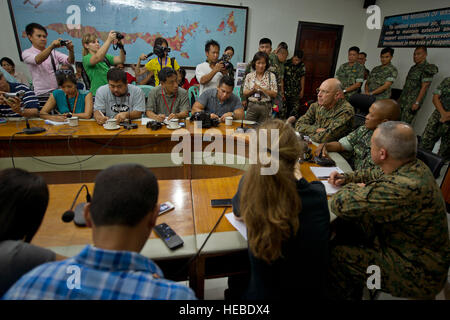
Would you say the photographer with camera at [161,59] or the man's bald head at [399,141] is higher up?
the photographer with camera at [161,59]

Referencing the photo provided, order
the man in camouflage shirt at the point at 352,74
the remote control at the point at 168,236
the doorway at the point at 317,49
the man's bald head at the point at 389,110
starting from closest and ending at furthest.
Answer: the remote control at the point at 168,236
the man's bald head at the point at 389,110
the man in camouflage shirt at the point at 352,74
the doorway at the point at 317,49

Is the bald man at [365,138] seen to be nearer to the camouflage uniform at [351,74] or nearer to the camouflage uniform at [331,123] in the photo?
the camouflage uniform at [331,123]

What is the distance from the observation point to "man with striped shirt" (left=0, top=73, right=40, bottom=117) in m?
2.38

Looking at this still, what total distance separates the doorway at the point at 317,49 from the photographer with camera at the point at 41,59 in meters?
4.47

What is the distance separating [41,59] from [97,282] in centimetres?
341

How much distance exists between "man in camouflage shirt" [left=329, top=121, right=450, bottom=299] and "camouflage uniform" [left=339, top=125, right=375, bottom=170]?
701mm

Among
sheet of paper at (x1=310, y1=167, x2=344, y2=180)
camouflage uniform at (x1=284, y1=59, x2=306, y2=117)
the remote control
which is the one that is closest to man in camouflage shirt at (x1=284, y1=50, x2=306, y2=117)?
camouflage uniform at (x1=284, y1=59, x2=306, y2=117)

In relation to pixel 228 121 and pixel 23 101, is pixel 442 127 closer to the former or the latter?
pixel 228 121

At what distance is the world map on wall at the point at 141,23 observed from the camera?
417 cm

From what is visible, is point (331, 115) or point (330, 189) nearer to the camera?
point (330, 189)

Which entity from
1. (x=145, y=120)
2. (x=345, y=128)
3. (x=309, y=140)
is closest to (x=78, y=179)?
(x=145, y=120)

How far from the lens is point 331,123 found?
7.95 ft

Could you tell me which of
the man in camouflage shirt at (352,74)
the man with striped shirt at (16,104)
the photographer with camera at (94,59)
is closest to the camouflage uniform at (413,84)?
the man in camouflage shirt at (352,74)

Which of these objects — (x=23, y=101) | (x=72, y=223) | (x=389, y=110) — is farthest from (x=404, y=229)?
(x=23, y=101)
